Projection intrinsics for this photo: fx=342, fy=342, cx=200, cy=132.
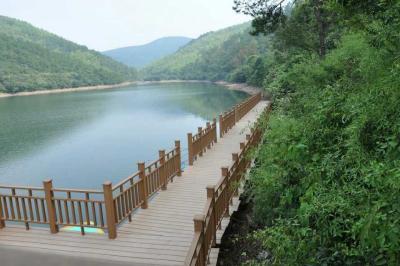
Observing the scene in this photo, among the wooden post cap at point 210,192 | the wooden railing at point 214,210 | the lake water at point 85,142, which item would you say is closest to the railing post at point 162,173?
the wooden railing at point 214,210

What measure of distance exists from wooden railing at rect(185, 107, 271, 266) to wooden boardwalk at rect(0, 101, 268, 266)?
55 centimetres

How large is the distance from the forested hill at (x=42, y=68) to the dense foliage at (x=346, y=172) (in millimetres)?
79188

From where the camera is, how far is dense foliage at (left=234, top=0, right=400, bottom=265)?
2.36m

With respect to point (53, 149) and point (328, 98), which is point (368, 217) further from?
point (53, 149)

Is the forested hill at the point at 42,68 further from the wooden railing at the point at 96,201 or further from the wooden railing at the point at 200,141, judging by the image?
the wooden railing at the point at 96,201

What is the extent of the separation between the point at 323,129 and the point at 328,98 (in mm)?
632

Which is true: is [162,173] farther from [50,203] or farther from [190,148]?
[50,203]

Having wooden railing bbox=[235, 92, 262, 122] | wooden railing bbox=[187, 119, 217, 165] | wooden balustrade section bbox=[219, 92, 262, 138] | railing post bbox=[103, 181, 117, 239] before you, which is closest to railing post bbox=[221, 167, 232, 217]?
railing post bbox=[103, 181, 117, 239]

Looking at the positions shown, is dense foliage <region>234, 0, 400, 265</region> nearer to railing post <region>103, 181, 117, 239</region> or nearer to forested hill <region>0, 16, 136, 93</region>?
railing post <region>103, 181, 117, 239</region>

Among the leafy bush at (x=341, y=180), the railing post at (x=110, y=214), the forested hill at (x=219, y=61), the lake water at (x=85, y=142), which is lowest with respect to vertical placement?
the lake water at (x=85, y=142)

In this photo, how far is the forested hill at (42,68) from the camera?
7819 cm

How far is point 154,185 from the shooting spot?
7.34 m

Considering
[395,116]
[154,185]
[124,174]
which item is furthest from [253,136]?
[124,174]

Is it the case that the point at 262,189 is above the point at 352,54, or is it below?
below
